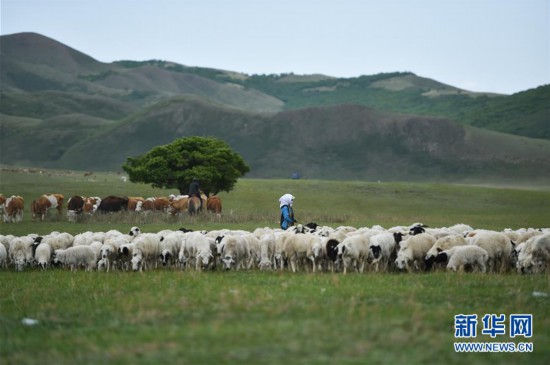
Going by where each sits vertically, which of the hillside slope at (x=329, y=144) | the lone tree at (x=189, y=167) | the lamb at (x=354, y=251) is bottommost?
the lamb at (x=354, y=251)

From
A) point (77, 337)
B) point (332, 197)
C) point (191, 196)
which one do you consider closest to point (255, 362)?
point (77, 337)

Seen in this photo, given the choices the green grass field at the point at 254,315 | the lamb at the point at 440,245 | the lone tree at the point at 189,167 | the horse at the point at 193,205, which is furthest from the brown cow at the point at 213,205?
the lamb at the point at 440,245

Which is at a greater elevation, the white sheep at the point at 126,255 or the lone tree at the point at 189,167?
the lone tree at the point at 189,167

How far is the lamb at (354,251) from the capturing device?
17.9 meters

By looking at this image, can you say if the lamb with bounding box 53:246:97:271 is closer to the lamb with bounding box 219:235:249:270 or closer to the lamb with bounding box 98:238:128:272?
the lamb with bounding box 98:238:128:272

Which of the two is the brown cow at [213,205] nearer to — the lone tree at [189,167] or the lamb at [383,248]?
the lone tree at [189,167]

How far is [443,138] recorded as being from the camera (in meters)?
151

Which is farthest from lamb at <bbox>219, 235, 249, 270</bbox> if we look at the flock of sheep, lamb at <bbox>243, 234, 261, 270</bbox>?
lamb at <bbox>243, 234, 261, 270</bbox>

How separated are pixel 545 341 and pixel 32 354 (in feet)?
21.5

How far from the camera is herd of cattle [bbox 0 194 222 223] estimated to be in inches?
1449

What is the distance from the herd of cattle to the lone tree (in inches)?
323

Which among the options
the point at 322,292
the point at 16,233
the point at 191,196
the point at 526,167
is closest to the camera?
the point at 322,292

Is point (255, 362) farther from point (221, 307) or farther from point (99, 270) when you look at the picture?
point (99, 270)

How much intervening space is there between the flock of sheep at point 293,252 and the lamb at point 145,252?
0.03 m
